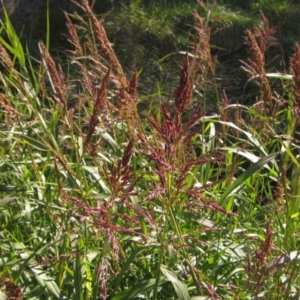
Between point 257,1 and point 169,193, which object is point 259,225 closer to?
point 169,193

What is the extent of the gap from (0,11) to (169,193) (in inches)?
206

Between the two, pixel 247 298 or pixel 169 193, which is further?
pixel 247 298

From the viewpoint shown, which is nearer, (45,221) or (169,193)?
(169,193)

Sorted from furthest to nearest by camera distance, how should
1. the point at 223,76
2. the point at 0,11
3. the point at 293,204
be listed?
the point at 0,11, the point at 223,76, the point at 293,204

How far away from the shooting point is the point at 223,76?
621 cm

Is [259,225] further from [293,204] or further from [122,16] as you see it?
[122,16]

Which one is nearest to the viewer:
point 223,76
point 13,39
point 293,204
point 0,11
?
point 293,204

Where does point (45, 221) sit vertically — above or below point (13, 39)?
below

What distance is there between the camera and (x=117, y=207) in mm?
2568

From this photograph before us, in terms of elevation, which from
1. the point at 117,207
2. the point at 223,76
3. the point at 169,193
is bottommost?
the point at 223,76

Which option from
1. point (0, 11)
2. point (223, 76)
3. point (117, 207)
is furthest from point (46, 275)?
point (0, 11)

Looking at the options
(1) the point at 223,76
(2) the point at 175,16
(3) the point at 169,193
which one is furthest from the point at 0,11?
(3) the point at 169,193

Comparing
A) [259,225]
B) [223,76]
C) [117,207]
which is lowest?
[223,76]

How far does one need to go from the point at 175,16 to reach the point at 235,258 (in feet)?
14.7
